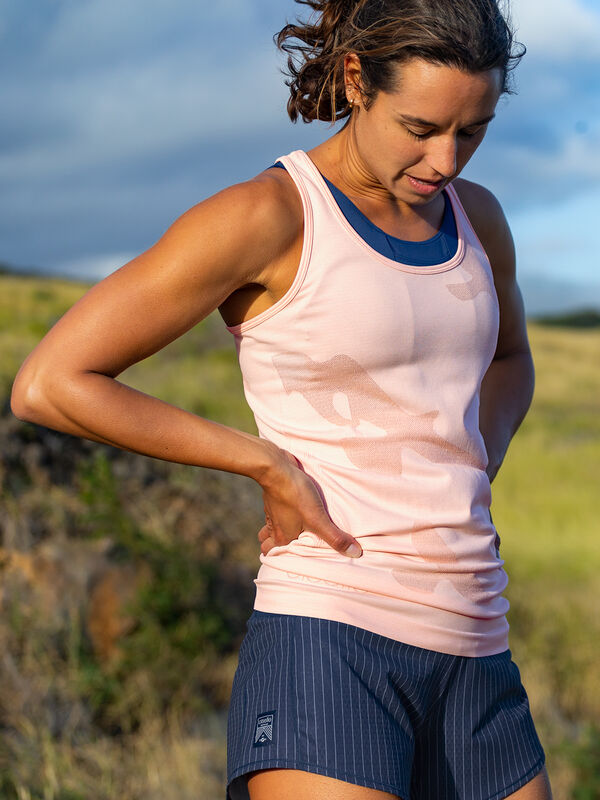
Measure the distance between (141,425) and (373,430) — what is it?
0.46m

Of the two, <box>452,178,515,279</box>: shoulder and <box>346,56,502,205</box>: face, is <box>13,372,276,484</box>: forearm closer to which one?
<box>346,56,502,205</box>: face

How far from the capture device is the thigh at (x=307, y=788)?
1645 millimetres

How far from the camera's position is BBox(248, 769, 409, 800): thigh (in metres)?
1.64

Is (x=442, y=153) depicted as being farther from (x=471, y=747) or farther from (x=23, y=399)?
(x=471, y=747)

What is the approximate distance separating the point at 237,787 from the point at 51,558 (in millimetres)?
3577

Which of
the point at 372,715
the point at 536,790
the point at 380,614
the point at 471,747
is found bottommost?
the point at 536,790

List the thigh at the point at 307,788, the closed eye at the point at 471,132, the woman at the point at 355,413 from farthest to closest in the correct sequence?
1. the closed eye at the point at 471,132
2. the woman at the point at 355,413
3. the thigh at the point at 307,788

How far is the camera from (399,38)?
5.92 ft

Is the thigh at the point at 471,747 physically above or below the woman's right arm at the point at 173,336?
below

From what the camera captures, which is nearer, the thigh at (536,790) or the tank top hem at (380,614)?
the tank top hem at (380,614)

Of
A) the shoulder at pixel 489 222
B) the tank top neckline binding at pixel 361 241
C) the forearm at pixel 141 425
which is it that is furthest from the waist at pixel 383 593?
the shoulder at pixel 489 222

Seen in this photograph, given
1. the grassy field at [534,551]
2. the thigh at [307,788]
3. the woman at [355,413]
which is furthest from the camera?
the grassy field at [534,551]

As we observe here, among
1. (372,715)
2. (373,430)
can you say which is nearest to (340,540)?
(373,430)

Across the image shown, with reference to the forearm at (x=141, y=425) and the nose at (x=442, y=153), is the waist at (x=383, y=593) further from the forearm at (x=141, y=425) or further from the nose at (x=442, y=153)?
the nose at (x=442, y=153)
